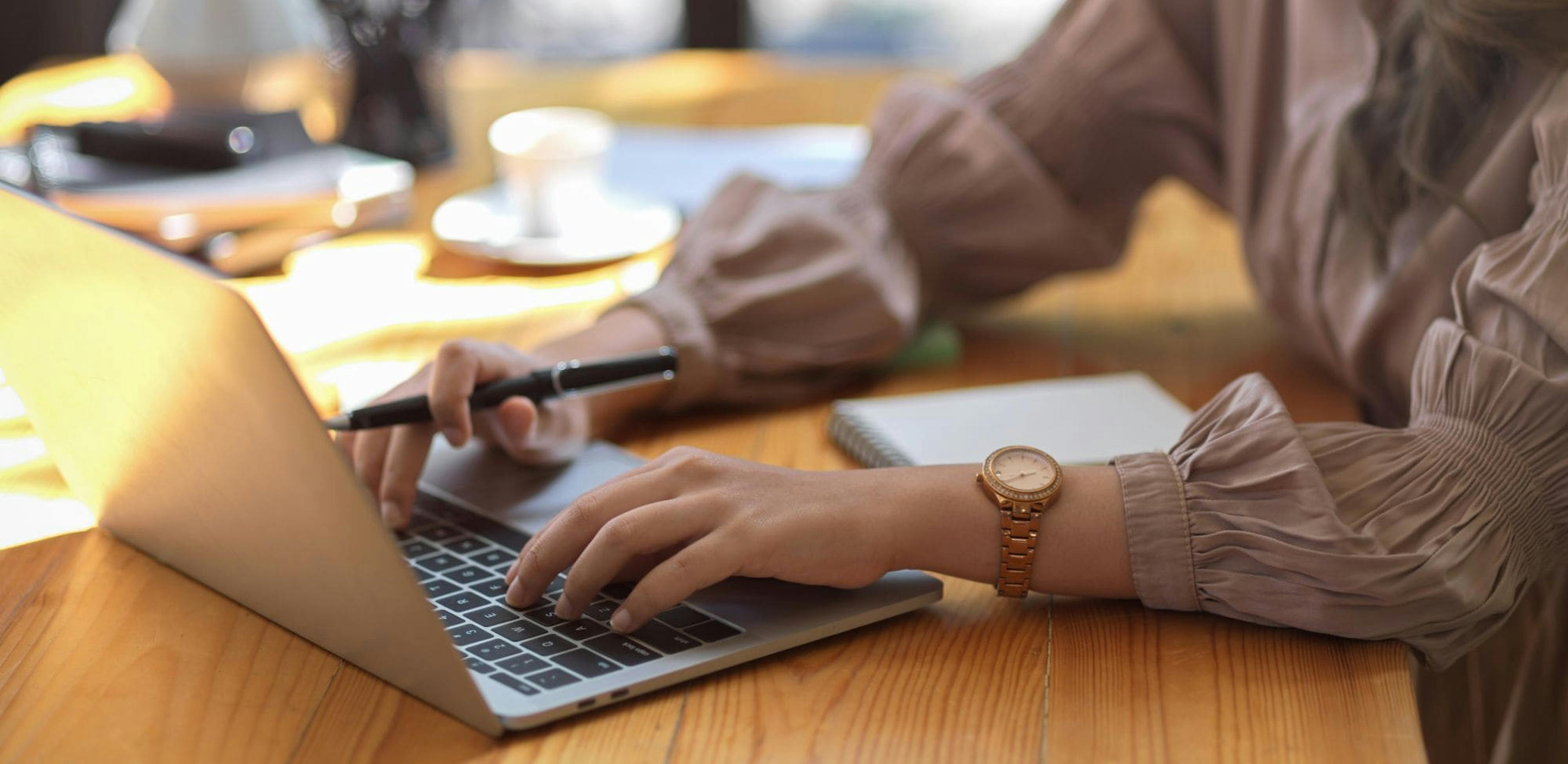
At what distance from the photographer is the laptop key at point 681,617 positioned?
58 cm

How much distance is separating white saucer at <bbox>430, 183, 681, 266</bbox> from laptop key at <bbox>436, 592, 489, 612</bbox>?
0.55m

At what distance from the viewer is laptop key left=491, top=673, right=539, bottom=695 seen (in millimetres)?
524

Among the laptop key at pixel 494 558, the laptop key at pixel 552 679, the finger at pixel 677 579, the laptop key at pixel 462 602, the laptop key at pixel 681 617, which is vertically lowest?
the laptop key at pixel 494 558

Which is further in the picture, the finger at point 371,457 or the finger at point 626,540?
the finger at point 371,457

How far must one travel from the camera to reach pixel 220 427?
513mm

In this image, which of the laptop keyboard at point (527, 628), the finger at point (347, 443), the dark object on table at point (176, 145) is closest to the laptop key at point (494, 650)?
the laptop keyboard at point (527, 628)

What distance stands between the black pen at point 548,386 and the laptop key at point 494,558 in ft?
0.34

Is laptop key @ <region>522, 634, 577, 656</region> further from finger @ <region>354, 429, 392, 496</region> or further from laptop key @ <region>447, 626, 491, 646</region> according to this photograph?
finger @ <region>354, 429, 392, 496</region>

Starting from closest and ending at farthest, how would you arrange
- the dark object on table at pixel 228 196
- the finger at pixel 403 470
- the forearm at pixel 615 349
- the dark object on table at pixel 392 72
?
the finger at pixel 403 470 < the forearm at pixel 615 349 < the dark object on table at pixel 228 196 < the dark object on table at pixel 392 72

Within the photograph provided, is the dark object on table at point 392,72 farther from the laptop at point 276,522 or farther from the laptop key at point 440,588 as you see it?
the laptop key at point 440,588

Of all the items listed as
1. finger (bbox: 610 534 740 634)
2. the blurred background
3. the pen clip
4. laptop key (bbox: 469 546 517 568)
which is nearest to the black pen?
the pen clip

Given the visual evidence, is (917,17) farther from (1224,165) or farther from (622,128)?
(1224,165)

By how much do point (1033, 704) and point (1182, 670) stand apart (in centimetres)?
7

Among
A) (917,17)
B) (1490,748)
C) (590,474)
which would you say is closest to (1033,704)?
(590,474)
